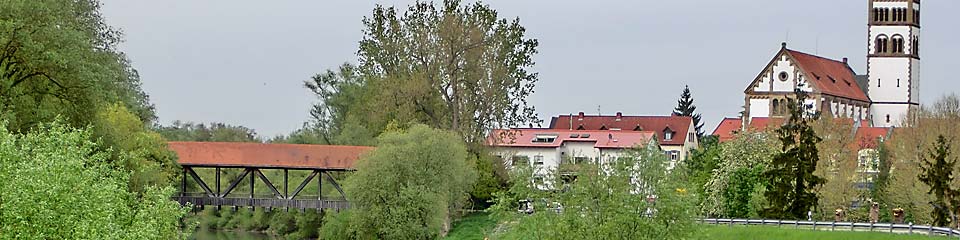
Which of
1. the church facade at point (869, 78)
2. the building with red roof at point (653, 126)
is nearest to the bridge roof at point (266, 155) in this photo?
the building with red roof at point (653, 126)

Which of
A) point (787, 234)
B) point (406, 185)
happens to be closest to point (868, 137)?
point (406, 185)

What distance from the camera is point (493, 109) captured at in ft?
196

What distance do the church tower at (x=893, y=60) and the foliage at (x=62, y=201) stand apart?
263 feet

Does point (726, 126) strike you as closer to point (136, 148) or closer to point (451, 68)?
point (451, 68)

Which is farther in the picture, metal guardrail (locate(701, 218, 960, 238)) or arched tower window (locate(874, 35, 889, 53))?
arched tower window (locate(874, 35, 889, 53))

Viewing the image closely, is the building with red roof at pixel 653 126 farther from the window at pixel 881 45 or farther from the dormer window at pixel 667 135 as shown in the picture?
the window at pixel 881 45

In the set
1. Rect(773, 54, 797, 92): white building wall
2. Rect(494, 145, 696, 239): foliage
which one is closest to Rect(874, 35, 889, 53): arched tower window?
Rect(773, 54, 797, 92): white building wall

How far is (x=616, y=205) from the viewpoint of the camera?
1382 inches

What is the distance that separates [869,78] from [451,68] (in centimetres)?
5169

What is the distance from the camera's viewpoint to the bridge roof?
59.5 metres

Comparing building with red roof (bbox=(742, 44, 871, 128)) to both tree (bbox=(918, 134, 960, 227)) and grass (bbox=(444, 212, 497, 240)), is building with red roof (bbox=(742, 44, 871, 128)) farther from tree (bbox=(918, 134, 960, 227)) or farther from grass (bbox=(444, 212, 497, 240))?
tree (bbox=(918, 134, 960, 227))

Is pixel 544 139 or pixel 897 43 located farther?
pixel 897 43

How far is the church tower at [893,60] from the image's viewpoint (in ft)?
336

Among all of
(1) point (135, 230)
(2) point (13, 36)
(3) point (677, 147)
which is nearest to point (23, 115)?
(2) point (13, 36)
